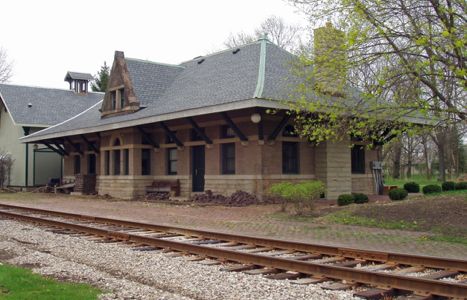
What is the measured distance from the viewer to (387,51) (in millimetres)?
12250

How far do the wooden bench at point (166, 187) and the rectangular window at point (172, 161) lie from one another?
1.57 ft

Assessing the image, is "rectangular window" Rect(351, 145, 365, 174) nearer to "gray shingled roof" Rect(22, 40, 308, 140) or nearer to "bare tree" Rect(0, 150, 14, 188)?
"gray shingled roof" Rect(22, 40, 308, 140)

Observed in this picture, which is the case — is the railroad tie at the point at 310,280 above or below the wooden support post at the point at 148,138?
below

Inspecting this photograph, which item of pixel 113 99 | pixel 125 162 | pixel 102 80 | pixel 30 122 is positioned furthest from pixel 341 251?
pixel 102 80

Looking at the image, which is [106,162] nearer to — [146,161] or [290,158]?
[146,161]

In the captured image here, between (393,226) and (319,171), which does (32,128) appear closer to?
(319,171)

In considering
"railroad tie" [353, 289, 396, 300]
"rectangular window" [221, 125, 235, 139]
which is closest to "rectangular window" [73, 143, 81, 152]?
"rectangular window" [221, 125, 235, 139]

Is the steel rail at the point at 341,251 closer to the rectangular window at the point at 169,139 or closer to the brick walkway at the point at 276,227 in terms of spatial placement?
the brick walkway at the point at 276,227

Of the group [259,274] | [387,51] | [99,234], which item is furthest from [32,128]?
[259,274]

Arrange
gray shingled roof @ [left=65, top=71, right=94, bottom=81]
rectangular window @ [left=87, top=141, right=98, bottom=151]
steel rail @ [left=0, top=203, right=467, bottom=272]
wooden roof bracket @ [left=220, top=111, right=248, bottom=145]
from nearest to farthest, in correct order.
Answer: steel rail @ [left=0, top=203, right=467, bottom=272] → wooden roof bracket @ [left=220, top=111, right=248, bottom=145] → rectangular window @ [left=87, top=141, right=98, bottom=151] → gray shingled roof @ [left=65, top=71, right=94, bottom=81]

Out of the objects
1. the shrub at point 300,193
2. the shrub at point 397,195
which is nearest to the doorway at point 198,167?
the shrub at point 300,193

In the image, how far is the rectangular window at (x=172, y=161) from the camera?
24.2m

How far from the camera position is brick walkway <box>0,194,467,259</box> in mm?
9867

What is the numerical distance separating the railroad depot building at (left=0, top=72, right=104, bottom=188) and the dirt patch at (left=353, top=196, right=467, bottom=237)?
28.3m
